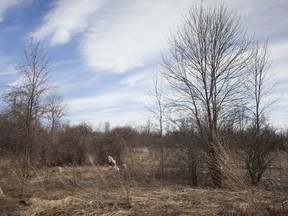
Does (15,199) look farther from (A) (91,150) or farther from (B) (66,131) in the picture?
(B) (66,131)

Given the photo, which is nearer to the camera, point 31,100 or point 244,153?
point 244,153

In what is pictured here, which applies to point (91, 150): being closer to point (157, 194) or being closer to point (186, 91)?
point (186, 91)

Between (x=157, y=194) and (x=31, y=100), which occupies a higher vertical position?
(x=31, y=100)

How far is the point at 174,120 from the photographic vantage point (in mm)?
17328

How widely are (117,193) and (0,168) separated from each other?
5.50 meters

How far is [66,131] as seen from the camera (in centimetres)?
3039

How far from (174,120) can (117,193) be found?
25.1 ft

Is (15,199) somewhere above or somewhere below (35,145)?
below

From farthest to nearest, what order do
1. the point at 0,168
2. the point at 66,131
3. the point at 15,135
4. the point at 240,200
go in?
1. the point at 66,131
2. the point at 15,135
3. the point at 0,168
4. the point at 240,200

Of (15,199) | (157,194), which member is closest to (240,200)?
(157,194)

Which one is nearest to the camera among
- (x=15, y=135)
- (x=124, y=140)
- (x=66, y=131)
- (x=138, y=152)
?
(x=15, y=135)

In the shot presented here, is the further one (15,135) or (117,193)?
(15,135)

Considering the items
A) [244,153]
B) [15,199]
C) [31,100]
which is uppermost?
[31,100]

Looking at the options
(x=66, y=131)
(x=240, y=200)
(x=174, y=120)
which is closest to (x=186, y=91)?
(x=174, y=120)
